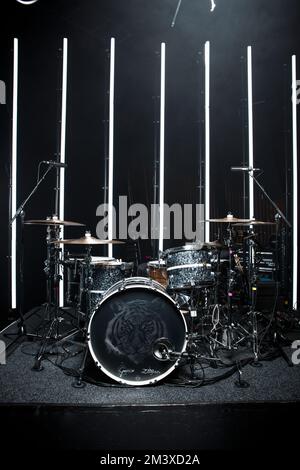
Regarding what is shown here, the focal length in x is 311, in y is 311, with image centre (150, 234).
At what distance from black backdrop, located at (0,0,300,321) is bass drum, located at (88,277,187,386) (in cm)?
252

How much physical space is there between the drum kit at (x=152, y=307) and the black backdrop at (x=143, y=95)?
1261mm

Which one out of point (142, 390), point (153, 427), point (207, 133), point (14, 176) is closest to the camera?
point (153, 427)

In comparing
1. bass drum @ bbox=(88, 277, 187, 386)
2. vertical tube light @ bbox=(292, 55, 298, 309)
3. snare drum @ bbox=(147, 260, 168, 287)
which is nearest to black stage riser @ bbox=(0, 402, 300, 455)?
bass drum @ bbox=(88, 277, 187, 386)

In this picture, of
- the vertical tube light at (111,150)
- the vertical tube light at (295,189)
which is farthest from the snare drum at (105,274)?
the vertical tube light at (295,189)

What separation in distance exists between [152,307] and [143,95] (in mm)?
3824

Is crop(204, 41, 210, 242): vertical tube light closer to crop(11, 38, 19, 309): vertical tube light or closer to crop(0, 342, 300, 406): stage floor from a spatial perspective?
crop(0, 342, 300, 406): stage floor

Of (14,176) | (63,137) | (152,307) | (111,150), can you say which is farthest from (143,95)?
(152,307)

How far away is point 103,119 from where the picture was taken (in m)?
4.96

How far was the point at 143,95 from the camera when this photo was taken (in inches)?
198

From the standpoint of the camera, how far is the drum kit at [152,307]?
2.42m

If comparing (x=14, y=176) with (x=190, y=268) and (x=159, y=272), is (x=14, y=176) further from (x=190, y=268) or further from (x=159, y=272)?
(x=190, y=268)

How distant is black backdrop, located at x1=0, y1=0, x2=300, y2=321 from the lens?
187 inches

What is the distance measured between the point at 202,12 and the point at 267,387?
5.37 meters

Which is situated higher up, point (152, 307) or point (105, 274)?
point (105, 274)
